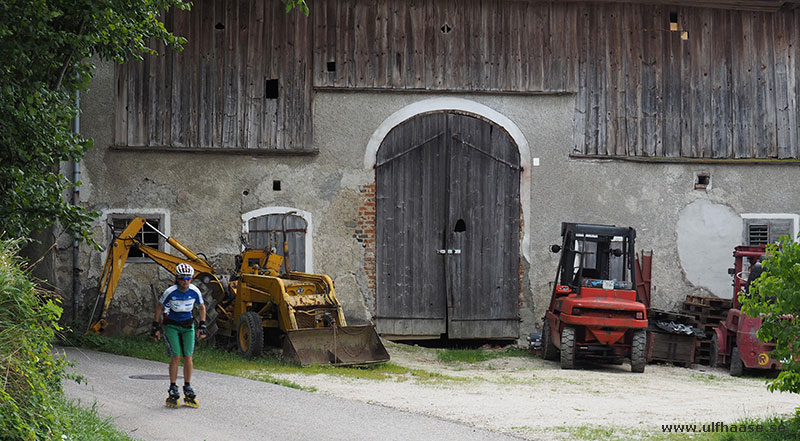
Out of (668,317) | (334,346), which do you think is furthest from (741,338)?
(334,346)

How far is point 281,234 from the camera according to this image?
A: 16094 millimetres

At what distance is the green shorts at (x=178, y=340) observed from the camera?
979 cm

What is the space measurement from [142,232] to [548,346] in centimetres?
703

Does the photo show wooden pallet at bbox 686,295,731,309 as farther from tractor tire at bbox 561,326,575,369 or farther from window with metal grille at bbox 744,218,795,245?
tractor tire at bbox 561,326,575,369

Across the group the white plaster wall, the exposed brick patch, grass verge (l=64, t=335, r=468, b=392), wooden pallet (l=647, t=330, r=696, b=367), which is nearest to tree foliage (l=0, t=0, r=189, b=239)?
grass verge (l=64, t=335, r=468, b=392)

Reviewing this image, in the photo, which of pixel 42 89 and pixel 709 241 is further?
pixel 709 241

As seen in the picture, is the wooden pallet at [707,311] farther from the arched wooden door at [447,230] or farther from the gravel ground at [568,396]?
the arched wooden door at [447,230]

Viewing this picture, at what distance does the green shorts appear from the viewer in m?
9.79

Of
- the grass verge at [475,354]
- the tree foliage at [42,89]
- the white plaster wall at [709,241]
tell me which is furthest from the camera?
the white plaster wall at [709,241]

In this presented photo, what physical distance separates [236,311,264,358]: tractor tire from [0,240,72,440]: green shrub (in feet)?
19.7

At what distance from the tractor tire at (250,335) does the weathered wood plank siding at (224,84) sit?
3739mm

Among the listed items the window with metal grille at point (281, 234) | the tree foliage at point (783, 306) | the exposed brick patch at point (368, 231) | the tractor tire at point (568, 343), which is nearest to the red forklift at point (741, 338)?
the tractor tire at point (568, 343)

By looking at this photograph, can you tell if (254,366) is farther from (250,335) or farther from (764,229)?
(764,229)
